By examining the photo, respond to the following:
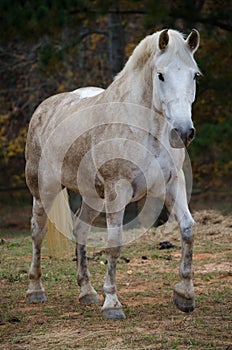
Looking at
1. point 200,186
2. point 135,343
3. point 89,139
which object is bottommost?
point 200,186

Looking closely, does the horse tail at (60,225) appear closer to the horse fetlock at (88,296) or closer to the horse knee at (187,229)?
the horse fetlock at (88,296)

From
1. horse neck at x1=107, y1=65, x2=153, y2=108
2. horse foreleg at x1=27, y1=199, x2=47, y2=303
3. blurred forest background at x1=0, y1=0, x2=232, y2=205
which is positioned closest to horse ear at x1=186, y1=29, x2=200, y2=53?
horse neck at x1=107, y1=65, x2=153, y2=108

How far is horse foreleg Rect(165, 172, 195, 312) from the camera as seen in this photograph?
4402 mm

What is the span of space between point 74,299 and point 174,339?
1646mm

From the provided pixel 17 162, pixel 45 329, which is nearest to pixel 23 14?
pixel 45 329

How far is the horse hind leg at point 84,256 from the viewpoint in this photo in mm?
5012

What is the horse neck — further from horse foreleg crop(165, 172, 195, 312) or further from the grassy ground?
the grassy ground

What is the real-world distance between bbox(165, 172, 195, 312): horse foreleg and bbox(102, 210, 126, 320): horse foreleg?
0.39 m

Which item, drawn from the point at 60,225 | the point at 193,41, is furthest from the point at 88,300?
the point at 193,41

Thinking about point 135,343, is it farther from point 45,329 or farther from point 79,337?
point 45,329

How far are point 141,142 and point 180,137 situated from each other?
0.45 metres

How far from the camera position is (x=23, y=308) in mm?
4949

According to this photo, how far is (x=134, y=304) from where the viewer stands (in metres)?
4.83

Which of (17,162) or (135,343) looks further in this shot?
(17,162)
